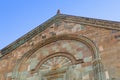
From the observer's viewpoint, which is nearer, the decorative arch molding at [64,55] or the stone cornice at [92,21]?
the decorative arch molding at [64,55]

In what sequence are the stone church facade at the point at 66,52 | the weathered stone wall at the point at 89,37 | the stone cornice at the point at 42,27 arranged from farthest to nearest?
the stone cornice at the point at 42,27
the stone church facade at the point at 66,52
the weathered stone wall at the point at 89,37

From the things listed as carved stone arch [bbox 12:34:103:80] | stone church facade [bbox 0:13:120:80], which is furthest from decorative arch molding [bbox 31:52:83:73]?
carved stone arch [bbox 12:34:103:80]

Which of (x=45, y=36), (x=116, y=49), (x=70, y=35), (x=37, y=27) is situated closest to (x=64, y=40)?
(x=70, y=35)

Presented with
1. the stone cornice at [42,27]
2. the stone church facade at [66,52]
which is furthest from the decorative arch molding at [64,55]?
the stone cornice at [42,27]

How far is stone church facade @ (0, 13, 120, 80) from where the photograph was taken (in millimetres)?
10102

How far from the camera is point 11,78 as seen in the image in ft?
38.9

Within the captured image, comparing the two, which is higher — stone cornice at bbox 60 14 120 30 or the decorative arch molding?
stone cornice at bbox 60 14 120 30

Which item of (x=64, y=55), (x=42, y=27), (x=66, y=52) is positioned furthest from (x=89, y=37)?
(x=42, y=27)

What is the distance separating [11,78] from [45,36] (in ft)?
9.56

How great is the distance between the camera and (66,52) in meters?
11.4

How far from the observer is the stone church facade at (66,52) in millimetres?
10102

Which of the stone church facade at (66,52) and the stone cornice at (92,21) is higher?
the stone cornice at (92,21)

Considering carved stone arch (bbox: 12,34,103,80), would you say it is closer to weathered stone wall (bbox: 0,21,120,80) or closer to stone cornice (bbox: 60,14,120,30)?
weathered stone wall (bbox: 0,21,120,80)

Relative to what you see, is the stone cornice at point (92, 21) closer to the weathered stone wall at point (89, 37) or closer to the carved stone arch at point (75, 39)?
the weathered stone wall at point (89, 37)
